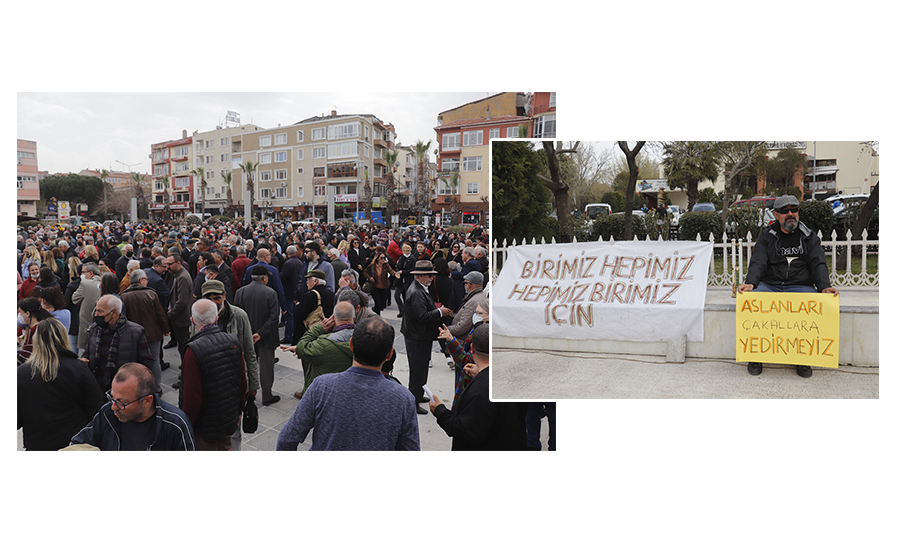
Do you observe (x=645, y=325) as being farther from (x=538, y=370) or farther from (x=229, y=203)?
(x=229, y=203)

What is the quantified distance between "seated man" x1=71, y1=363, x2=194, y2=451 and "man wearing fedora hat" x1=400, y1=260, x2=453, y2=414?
2339 millimetres

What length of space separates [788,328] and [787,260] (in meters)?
0.44

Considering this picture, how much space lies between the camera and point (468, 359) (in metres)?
4.12

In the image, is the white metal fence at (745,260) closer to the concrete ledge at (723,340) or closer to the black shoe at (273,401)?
the concrete ledge at (723,340)

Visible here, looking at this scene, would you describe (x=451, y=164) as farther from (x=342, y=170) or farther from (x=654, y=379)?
(x=342, y=170)

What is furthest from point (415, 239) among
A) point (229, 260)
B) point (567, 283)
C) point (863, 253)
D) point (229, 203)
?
point (229, 203)

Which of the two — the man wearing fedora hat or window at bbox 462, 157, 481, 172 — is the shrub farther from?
the man wearing fedora hat

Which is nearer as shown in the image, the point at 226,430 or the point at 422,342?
the point at 226,430

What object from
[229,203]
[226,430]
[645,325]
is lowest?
[226,430]

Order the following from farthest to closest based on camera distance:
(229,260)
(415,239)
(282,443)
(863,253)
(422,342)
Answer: (415,239), (229,260), (422,342), (863,253), (282,443)

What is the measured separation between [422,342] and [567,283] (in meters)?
2.22

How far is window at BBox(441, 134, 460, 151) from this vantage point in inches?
155

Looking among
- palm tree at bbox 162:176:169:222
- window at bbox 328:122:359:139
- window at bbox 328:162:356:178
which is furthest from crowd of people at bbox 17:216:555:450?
palm tree at bbox 162:176:169:222

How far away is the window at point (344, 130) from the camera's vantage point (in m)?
7.31
